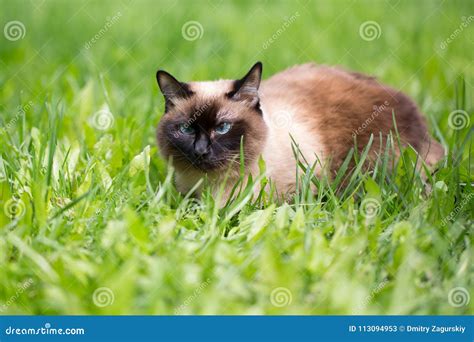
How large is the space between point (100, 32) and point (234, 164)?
293 cm

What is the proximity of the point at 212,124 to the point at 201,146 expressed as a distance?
0.14 metres

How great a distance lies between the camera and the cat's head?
2.94m

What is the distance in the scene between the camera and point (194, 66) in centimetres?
489

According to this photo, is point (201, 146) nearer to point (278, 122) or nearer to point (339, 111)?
point (278, 122)

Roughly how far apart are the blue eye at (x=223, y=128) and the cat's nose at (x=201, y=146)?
0.10 m

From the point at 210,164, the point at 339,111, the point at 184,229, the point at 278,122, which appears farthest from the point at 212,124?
the point at 339,111

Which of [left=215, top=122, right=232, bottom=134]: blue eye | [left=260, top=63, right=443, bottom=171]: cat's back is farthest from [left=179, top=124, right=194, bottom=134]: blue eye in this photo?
[left=260, top=63, right=443, bottom=171]: cat's back

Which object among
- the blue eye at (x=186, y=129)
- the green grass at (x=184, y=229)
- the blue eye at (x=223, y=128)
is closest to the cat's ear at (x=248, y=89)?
the blue eye at (x=223, y=128)

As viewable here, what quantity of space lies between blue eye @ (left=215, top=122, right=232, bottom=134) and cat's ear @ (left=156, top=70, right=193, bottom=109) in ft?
0.86
